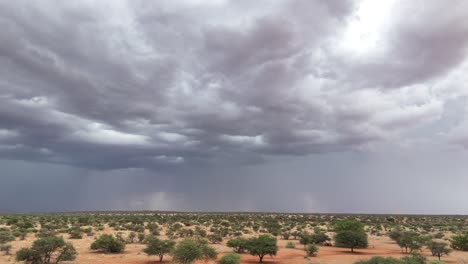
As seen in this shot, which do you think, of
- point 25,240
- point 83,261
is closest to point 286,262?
point 83,261

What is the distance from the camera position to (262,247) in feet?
133

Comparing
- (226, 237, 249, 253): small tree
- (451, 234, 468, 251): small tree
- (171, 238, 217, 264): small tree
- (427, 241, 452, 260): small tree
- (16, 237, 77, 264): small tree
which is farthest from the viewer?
(451, 234, 468, 251): small tree

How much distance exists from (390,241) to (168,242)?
4132 centimetres

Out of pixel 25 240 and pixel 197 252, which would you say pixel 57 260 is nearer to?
pixel 197 252

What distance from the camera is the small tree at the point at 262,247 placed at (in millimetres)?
40466

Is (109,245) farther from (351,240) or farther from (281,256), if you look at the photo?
(351,240)

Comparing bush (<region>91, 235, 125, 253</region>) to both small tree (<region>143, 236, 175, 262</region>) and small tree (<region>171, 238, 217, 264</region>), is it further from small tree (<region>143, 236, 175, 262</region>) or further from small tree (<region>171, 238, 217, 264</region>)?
small tree (<region>171, 238, 217, 264</region>)

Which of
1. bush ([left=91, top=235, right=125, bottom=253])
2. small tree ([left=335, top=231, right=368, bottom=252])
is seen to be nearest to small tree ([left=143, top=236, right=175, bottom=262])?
bush ([left=91, top=235, right=125, bottom=253])

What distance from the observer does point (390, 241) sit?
63312mm

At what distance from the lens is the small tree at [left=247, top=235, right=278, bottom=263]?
40466 mm

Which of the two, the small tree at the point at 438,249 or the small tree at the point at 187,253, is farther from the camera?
the small tree at the point at 438,249

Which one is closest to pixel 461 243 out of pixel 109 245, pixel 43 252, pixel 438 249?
pixel 438 249

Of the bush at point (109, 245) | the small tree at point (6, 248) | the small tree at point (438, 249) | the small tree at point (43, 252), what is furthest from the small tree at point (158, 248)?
the small tree at point (438, 249)

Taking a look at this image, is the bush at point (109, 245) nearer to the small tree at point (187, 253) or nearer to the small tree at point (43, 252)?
the small tree at point (43, 252)
